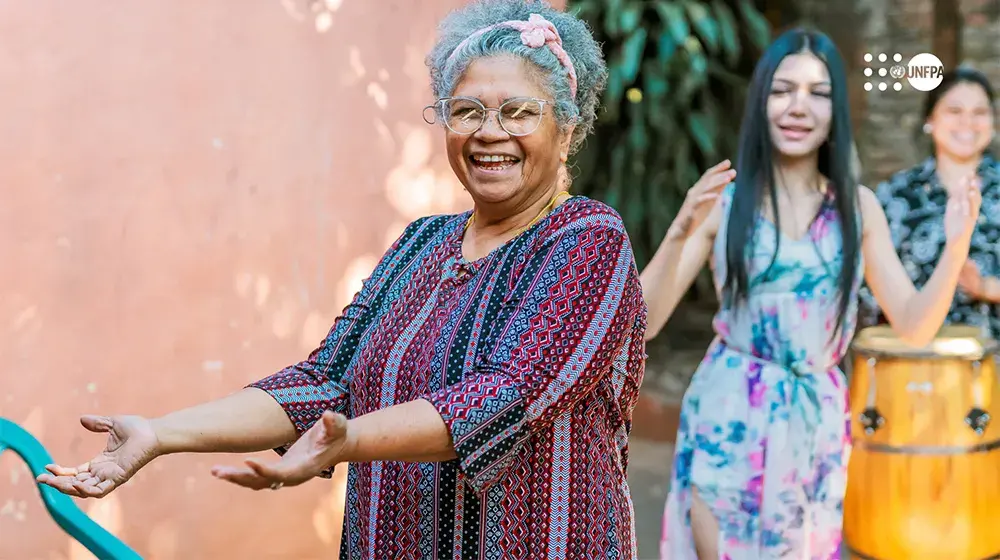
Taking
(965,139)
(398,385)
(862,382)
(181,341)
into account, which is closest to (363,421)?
(398,385)

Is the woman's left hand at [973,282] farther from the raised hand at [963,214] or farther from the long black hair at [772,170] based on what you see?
the long black hair at [772,170]

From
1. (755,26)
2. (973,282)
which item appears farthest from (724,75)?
(973,282)

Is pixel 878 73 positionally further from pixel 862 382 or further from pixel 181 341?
pixel 181 341

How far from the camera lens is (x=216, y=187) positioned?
371cm

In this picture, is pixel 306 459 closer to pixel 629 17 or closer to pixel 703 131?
pixel 629 17

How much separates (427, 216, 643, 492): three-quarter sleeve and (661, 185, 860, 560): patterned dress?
1.94 meters

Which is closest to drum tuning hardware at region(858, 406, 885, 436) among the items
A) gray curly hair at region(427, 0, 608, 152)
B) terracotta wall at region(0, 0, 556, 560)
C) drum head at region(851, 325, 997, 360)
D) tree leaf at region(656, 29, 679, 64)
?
drum head at region(851, 325, 997, 360)

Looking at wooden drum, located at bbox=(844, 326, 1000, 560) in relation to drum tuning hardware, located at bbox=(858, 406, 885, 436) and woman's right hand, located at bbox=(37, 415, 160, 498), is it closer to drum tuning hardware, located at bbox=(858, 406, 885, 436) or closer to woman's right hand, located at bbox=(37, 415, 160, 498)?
drum tuning hardware, located at bbox=(858, 406, 885, 436)

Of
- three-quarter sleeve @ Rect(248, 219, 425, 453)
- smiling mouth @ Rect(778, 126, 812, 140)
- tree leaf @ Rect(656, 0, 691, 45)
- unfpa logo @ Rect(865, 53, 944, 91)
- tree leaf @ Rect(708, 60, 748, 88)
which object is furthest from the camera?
tree leaf @ Rect(708, 60, 748, 88)

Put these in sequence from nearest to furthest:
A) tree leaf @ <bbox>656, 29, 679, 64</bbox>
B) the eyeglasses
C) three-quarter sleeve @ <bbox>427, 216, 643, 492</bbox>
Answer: three-quarter sleeve @ <bbox>427, 216, 643, 492</bbox>
the eyeglasses
tree leaf @ <bbox>656, 29, 679, 64</bbox>

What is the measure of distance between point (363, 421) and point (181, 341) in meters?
2.14

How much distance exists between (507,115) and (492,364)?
0.40 m

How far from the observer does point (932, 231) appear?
15.2 ft

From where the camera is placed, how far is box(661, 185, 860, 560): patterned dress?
369cm
